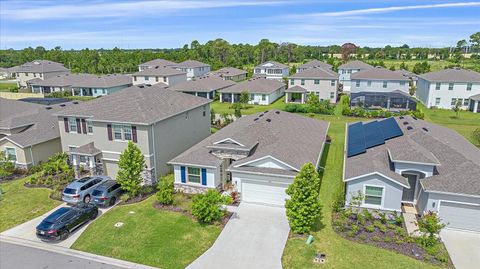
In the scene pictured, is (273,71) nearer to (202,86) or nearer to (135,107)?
(202,86)

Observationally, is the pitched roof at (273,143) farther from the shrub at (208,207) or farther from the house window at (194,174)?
the shrub at (208,207)

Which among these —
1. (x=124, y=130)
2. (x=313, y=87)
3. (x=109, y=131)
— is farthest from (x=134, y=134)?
(x=313, y=87)

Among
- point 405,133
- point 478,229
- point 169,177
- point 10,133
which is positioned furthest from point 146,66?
point 478,229

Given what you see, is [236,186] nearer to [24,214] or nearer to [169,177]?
[169,177]

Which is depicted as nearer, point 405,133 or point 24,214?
point 24,214

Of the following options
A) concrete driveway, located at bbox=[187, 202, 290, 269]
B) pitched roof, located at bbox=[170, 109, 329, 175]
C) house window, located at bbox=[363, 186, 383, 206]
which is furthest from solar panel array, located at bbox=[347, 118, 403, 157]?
concrete driveway, located at bbox=[187, 202, 290, 269]
